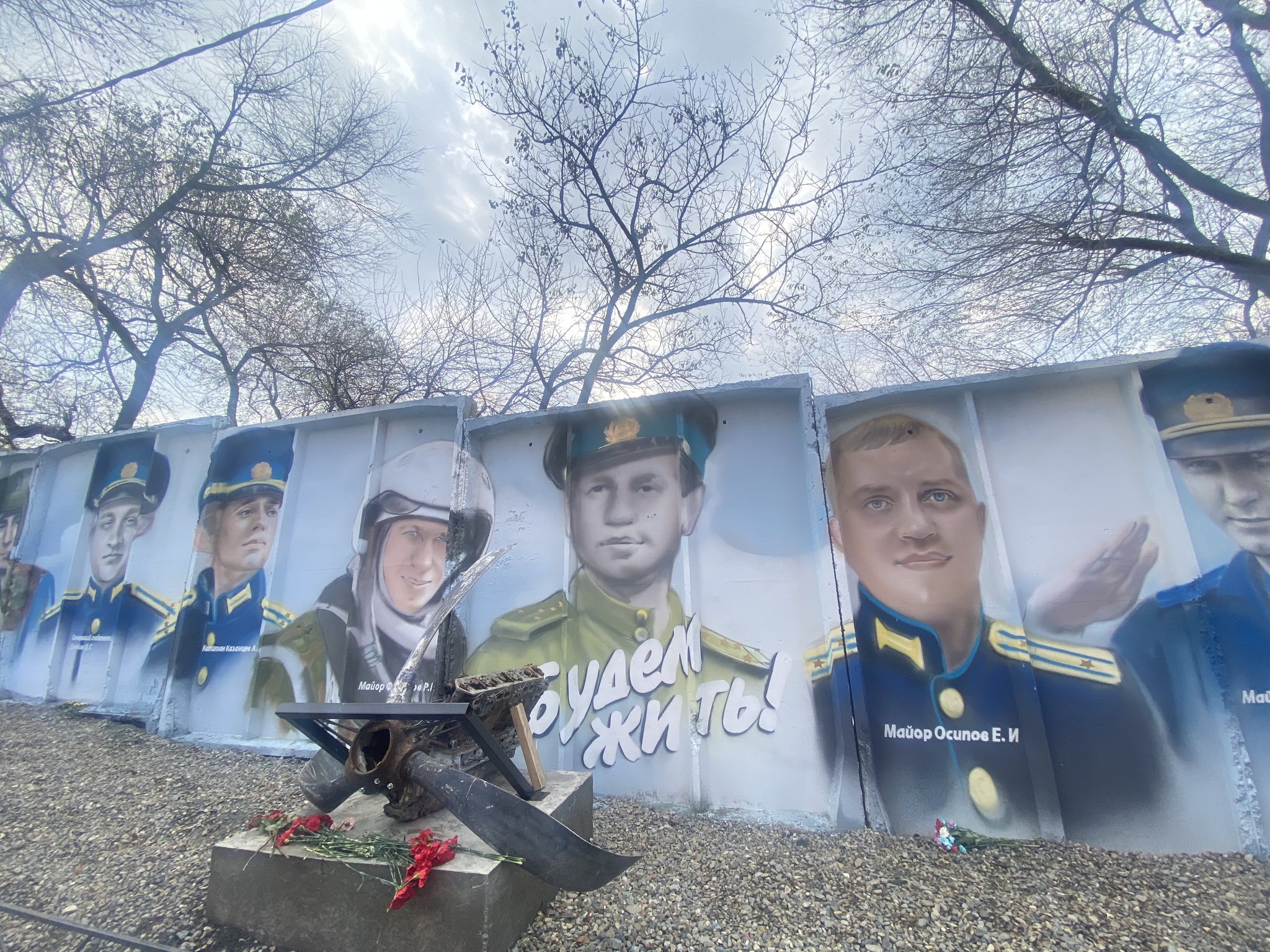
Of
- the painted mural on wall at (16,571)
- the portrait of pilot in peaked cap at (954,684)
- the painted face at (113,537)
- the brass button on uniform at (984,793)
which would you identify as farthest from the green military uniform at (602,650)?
the painted mural on wall at (16,571)

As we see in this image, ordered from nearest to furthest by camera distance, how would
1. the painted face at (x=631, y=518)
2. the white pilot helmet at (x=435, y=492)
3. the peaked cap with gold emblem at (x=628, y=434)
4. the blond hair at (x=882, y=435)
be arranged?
the blond hair at (x=882, y=435)
the painted face at (x=631, y=518)
the peaked cap with gold emblem at (x=628, y=434)
the white pilot helmet at (x=435, y=492)

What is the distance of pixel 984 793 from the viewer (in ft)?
11.5

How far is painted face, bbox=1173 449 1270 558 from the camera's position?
354cm

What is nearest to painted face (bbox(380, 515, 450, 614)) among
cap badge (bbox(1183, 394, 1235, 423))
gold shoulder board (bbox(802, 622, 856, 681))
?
gold shoulder board (bbox(802, 622, 856, 681))

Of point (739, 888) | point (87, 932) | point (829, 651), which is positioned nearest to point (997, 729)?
point (829, 651)

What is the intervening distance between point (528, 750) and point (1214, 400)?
4940mm

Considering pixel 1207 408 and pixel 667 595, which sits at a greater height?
pixel 1207 408

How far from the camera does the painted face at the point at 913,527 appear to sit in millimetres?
3865

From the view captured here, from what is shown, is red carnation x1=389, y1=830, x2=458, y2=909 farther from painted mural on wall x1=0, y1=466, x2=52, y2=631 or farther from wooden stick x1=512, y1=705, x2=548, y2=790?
painted mural on wall x1=0, y1=466, x2=52, y2=631

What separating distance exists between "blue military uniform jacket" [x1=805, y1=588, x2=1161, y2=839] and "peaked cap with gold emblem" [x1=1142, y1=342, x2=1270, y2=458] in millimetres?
1588

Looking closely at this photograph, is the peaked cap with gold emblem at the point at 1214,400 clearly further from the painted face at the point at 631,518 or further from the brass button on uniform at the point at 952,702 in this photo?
the painted face at the point at 631,518

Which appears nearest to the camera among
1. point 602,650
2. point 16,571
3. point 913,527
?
point 913,527

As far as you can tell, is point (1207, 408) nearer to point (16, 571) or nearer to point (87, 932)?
point (87, 932)

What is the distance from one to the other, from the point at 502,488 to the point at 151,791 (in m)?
3.32
